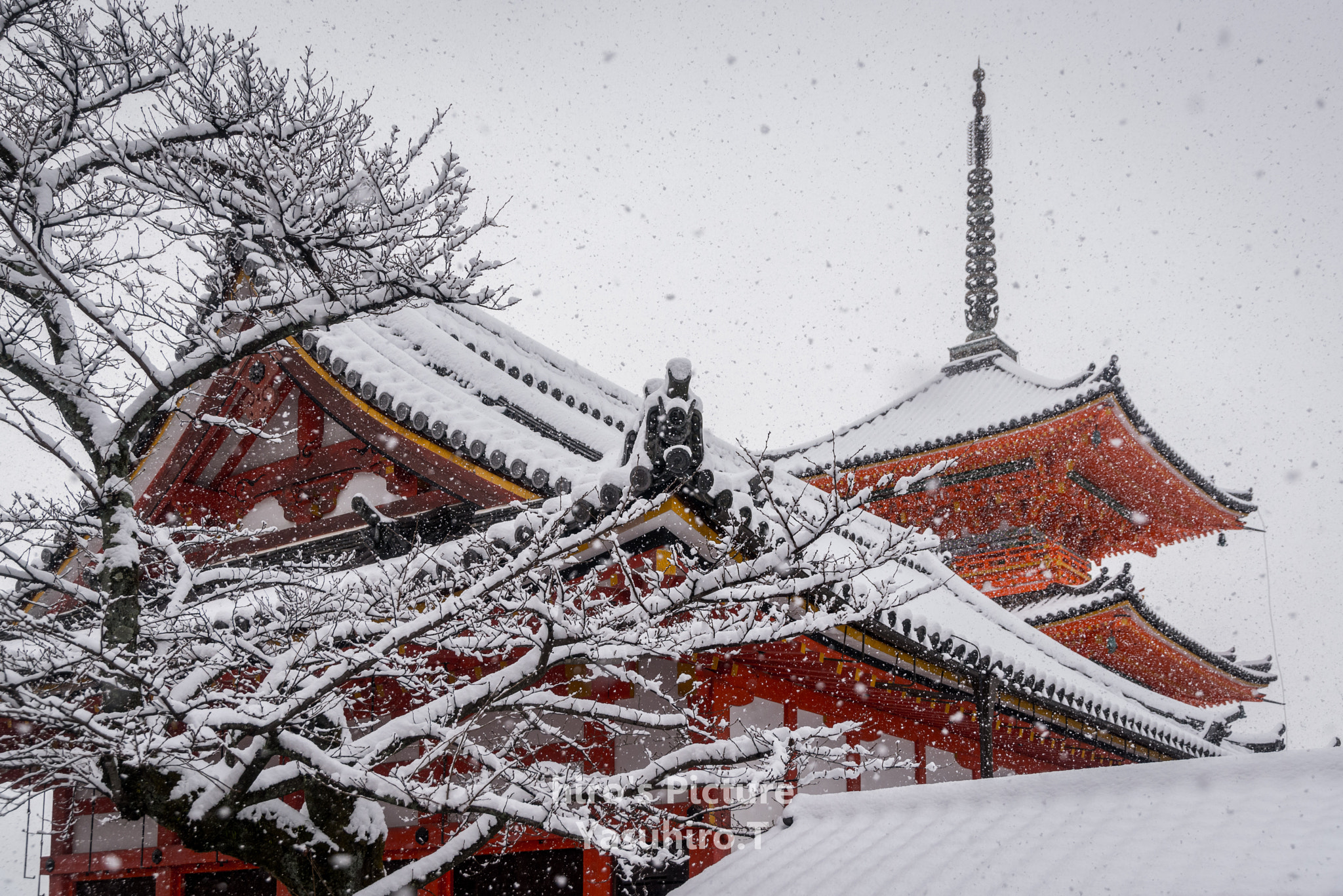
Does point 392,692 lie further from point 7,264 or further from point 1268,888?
point 1268,888

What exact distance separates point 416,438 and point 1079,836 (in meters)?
4.42

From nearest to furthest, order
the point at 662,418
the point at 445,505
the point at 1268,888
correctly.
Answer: the point at 1268,888 → the point at 662,418 → the point at 445,505

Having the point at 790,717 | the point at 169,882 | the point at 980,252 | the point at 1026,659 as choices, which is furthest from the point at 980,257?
the point at 169,882

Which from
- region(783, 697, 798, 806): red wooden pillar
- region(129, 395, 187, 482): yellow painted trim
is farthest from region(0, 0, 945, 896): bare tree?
region(129, 395, 187, 482): yellow painted trim

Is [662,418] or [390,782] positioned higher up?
[662,418]

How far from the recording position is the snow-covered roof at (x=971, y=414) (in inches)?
534

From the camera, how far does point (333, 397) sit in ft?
22.4

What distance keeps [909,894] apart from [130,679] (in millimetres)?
2851

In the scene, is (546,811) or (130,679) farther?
(546,811)

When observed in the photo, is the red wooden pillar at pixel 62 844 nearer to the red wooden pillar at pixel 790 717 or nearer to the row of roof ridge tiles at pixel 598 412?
the row of roof ridge tiles at pixel 598 412

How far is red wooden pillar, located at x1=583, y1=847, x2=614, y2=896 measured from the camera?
231 inches

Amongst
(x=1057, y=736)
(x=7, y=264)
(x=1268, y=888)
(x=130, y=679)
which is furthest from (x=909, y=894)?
(x=1057, y=736)

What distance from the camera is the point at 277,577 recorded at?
4336mm

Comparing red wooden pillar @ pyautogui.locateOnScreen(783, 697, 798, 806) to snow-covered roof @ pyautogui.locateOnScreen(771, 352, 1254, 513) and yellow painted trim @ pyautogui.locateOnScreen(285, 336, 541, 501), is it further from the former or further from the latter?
snow-covered roof @ pyautogui.locateOnScreen(771, 352, 1254, 513)
